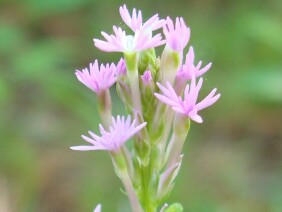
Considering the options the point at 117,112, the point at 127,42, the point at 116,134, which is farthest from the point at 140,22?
the point at 117,112

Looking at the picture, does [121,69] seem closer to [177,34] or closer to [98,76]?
[98,76]

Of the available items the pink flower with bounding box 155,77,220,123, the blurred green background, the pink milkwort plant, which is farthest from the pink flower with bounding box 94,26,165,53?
the blurred green background

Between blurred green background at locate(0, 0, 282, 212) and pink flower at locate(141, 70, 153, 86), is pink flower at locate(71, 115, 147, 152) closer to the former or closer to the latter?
pink flower at locate(141, 70, 153, 86)

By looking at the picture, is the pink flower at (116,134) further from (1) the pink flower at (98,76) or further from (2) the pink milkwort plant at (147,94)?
(1) the pink flower at (98,76)

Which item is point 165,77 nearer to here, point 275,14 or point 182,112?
point 182,112

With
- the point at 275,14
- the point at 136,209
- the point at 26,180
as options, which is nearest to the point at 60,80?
the point at 26,180

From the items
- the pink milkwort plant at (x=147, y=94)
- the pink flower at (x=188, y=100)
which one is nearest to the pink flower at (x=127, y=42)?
the pink milkwort plant at (x=147, y=94)
